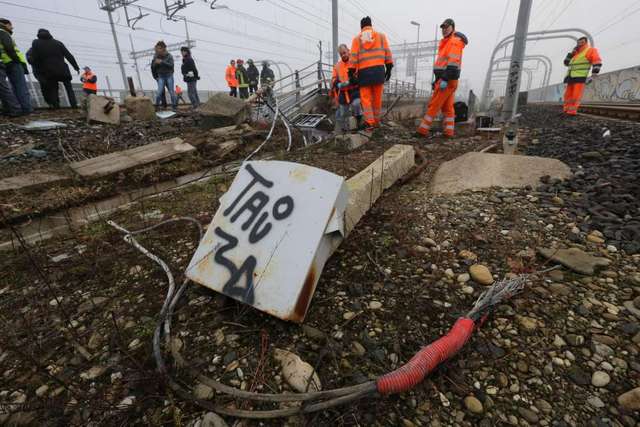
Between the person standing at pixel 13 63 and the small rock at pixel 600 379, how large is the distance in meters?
9.79

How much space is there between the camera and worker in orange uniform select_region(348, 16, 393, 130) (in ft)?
17.3

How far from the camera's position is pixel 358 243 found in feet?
6.65

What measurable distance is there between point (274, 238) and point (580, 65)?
10342mm

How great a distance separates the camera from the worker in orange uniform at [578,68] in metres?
7.60

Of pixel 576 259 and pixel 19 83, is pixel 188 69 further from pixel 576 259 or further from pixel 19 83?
pixel 576 259

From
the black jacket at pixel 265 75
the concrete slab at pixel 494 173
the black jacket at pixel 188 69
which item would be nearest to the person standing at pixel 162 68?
the black jacket at pixel 188 69

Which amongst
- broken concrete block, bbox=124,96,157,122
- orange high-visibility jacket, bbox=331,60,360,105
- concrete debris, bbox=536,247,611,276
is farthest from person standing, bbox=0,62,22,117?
concrete debris, bbox=536,247,611,276

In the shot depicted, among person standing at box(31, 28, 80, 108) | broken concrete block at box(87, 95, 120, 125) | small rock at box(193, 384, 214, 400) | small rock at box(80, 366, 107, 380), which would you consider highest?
person standing at box(31, 28, 80, 108)

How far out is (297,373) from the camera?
3.79ft

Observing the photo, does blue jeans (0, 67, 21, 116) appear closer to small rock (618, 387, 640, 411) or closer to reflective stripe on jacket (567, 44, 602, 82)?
small rock (618, 387, 640, 411)

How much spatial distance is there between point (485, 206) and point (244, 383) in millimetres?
2386

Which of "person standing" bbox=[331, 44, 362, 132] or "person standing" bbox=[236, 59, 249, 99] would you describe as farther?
"person standing" bbox=[236, 59, 249, 99]

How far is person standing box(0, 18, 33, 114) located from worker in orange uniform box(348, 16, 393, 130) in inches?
282

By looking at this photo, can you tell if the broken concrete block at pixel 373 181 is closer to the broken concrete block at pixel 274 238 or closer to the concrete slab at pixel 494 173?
the concrete slab at pixel 494 173
